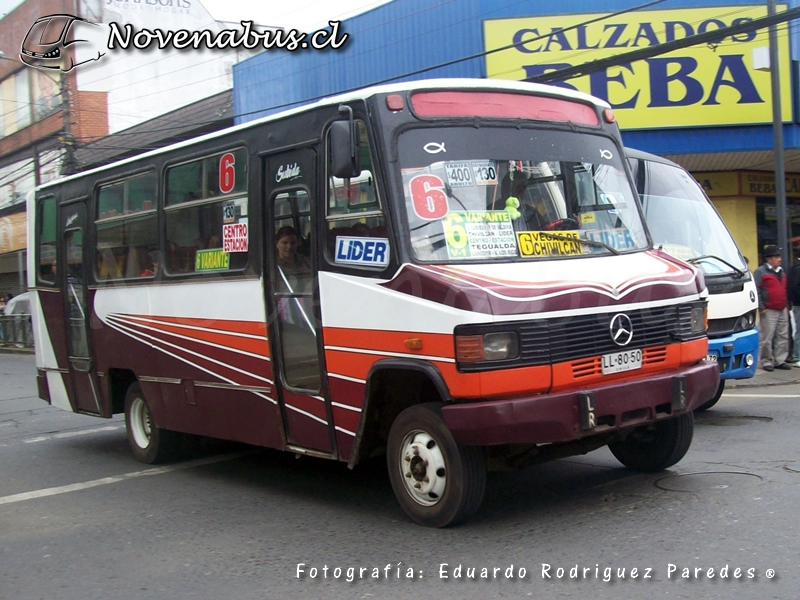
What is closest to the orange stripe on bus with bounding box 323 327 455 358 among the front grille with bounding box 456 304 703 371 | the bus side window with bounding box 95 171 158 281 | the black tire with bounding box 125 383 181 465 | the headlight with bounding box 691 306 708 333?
the front grille with bounding box 456 304 703 371

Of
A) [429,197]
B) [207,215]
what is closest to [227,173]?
[207,215]

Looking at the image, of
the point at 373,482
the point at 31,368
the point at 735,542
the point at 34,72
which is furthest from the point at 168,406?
the point at 34,72

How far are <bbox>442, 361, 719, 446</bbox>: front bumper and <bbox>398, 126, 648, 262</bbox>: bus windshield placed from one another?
0.95 meters

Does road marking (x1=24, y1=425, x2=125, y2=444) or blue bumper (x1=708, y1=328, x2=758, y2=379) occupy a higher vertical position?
blue bumper (x1=708, y1=328, x2=758, y2=379)

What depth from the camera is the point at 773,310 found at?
13039mm

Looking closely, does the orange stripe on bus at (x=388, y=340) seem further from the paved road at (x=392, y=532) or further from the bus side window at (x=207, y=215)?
the bus side window at (x=207, y=215)

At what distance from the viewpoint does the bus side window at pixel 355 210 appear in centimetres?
589

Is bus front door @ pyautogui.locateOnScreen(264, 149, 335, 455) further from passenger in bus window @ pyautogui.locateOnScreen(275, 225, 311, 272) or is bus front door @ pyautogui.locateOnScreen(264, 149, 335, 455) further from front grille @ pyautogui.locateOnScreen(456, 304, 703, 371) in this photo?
front grille @ pyautogui.locateOnScreen(456, 304, 703, 371)

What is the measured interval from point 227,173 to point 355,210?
1.84 m

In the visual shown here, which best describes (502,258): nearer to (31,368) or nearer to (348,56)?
(348,56)

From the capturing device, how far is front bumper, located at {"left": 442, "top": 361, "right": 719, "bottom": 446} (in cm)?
528

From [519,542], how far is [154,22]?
3774 centimetres

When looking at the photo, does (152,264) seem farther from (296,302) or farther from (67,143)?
(67,143)

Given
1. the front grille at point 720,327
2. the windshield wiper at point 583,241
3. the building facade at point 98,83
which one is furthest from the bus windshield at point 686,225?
the building facade at point 98,83
